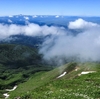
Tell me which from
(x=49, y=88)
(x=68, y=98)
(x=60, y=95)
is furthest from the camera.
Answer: (x=49, y=88)

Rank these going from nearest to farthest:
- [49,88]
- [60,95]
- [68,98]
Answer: [68,98] → [60,95] → [49,88]

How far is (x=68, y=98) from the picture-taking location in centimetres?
Result: 3753

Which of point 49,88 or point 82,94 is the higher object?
point 82,94

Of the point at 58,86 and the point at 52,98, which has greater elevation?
the point at 52,98

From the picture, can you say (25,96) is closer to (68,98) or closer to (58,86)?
(68,98)

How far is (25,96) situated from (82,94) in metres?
9.86

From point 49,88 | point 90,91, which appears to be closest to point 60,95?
point 90,91

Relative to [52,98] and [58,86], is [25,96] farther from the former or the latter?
[58,86]

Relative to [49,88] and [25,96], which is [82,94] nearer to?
[25,96]

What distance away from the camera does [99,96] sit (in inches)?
1521

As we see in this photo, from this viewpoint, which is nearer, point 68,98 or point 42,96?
point 68,98

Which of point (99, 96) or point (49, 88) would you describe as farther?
point (49, 88)

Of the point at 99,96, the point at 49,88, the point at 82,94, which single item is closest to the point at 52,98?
the point at 82,94

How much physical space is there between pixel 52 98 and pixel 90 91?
7218mm
